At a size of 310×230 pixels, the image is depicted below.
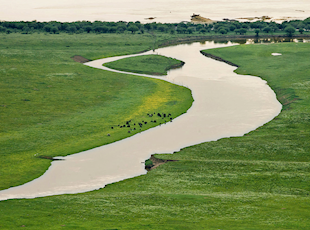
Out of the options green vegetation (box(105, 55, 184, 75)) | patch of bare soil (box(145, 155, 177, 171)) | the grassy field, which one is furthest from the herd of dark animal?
green vegetation (box(105, 55, 184, 75))

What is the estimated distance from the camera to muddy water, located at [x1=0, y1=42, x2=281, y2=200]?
4670cm

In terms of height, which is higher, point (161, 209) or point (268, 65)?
point (268, 65)

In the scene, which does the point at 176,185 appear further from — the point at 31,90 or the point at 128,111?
the point at 31,90

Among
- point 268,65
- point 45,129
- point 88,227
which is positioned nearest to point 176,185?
point 88,227

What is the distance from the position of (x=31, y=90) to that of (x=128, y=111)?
2724cm

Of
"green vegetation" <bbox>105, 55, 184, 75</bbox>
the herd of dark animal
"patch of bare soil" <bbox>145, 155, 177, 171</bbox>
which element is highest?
"green vegetation" <bbox>105, 55, 184, 75</bbox>

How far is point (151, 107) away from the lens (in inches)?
3204

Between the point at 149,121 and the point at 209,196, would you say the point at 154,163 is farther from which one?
the point at 149,121

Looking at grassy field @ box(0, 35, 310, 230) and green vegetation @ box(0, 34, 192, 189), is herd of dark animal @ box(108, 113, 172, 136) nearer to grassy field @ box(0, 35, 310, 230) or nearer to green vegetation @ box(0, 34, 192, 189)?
green vegetation @ box(0, 34, 192, 189)

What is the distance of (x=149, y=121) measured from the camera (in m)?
71.9

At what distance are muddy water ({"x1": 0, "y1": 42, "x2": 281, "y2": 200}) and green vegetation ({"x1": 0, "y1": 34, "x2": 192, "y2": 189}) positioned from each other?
7.21 ft

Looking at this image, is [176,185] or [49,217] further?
[176,185]

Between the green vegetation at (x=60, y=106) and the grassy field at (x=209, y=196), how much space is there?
480 inches

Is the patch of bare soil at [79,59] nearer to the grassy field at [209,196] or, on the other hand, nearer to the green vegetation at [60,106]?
the green vegetation at [60,106]
